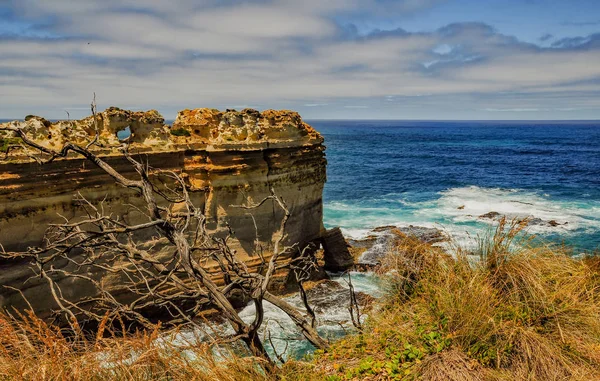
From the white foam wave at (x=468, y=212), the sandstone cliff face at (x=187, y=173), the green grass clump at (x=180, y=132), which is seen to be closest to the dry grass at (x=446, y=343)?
the sandstone cliff face at (x=187, y=173)

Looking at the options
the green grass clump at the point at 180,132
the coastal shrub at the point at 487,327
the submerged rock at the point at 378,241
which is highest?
the green grass clump at the point at 180,132

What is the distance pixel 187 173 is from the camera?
12.5 m

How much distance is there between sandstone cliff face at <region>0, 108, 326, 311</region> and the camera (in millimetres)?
9634

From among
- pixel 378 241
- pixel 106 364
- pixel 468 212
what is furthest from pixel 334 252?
pixel 468 212

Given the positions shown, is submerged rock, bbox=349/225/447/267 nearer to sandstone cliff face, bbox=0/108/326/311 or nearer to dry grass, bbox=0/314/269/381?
sandstone cliff face, bbox=0/108/326/311

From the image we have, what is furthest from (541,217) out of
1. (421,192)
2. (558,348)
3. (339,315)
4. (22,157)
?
(22,157)

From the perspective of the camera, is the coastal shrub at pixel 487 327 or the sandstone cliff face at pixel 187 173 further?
the sandstone cliff face at pixel 187 173

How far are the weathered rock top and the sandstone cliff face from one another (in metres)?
0.03

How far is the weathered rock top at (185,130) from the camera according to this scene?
10.3m

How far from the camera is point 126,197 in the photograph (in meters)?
11.2

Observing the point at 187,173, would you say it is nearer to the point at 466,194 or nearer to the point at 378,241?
the point at 378,241

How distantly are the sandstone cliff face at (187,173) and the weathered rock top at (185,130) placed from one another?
27 millimetres

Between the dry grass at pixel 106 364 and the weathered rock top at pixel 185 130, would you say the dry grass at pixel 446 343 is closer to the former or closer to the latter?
the dry grass at pixel 106 364

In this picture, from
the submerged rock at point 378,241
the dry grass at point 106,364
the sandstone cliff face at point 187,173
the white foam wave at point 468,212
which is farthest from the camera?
the white foam wave at point 468,212
